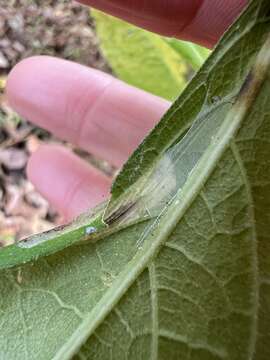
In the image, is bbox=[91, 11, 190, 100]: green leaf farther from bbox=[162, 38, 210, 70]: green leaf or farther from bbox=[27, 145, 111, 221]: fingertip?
bbox=[27, 145, 111, 221]: fingertip

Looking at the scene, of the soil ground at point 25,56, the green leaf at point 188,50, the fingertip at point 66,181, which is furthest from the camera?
the soil ground at point 25,56

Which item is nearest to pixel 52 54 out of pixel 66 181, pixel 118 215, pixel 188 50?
pixel 66 181

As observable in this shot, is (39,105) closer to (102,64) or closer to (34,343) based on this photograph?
(34,343)

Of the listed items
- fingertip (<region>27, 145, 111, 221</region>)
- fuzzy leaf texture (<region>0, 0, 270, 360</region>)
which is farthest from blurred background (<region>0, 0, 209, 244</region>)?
fuzzy leaf texture (<region>0, 0, 270, 360</region>)

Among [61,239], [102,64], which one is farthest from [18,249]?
[102,64]

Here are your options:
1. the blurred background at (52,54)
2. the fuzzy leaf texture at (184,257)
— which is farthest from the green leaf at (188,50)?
the fuzzy leaf texture at (184,257)

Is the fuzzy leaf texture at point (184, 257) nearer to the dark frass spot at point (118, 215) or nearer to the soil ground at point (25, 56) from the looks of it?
the dark frass spot at point (118, 215)

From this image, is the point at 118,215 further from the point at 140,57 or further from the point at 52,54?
the point at 52,54
